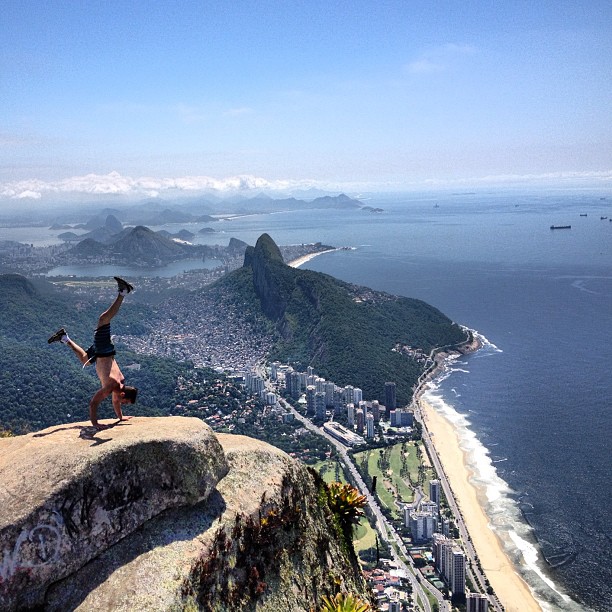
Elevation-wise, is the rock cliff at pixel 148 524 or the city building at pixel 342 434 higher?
the rock cliff at pixel 148 524

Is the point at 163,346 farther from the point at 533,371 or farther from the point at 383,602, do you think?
the point at 383,602

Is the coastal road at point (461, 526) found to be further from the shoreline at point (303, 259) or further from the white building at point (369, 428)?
the shoreline at point (303, 259)

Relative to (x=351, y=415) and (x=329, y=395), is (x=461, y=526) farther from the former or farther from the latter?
(x=329, y=395)

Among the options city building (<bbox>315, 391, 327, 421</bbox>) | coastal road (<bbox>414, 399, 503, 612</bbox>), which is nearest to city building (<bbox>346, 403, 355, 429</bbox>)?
city building (<bbox>315, 391, 327, 421</bbox>)

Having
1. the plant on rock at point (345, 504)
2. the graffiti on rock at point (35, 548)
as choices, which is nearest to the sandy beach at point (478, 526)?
the plant on rock at point (345, 504)

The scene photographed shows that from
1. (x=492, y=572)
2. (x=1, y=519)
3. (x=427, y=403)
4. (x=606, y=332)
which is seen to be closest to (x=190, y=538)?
(x=1, y=519)

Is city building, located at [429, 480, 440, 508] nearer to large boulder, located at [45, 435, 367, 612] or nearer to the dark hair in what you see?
large boulder, located at [45, 435, 367, 612]
